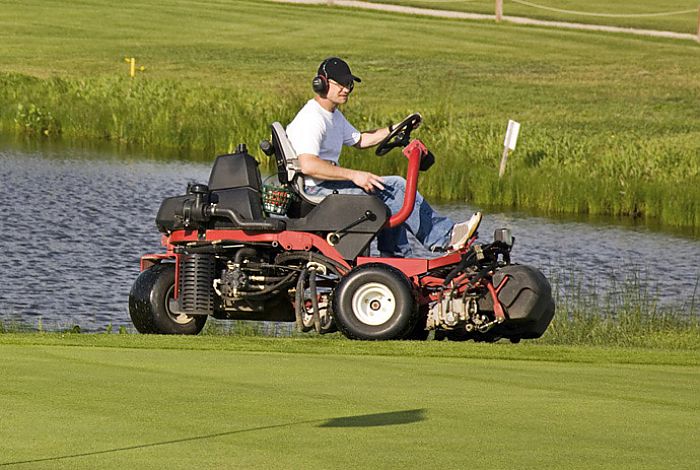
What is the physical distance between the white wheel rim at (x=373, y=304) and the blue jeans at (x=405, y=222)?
639mm

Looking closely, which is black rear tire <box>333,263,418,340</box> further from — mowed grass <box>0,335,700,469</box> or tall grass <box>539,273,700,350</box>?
tall grass <box>539,273,700,350</box>

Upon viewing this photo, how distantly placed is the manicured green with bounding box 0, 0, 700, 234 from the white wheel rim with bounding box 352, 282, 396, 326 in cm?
1406

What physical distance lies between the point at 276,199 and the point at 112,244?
8.73 m

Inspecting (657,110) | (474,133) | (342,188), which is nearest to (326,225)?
(342,188)

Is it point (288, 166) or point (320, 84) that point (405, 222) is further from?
point (320, 84)

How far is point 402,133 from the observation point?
457 inches

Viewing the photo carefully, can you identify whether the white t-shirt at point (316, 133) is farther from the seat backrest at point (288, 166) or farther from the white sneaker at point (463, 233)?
the white sneaker at point (463, 233)

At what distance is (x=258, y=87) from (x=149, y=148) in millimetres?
10155

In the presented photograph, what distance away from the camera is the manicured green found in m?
25.8

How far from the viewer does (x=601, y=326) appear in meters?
13.6

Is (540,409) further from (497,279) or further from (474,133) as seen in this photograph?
(474,133)

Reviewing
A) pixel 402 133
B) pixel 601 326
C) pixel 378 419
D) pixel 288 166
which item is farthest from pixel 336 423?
pixel 601 326

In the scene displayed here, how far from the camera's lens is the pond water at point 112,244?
51.7 ft

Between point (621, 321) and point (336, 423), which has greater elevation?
point (336, 423)
